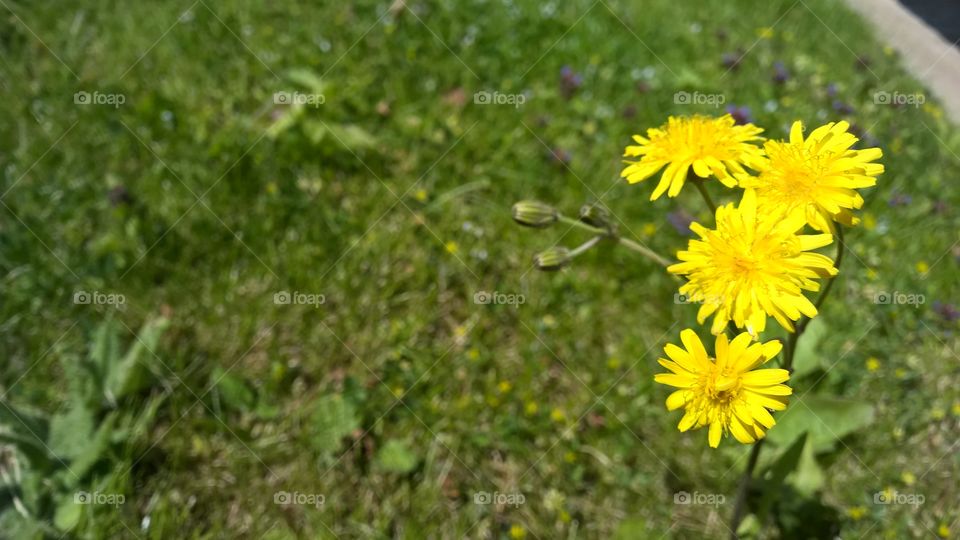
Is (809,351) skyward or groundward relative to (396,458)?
skyward

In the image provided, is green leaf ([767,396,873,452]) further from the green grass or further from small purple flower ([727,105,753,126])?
small purple flower ([727,105,753,126])

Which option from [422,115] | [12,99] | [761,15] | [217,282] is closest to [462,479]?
[217,282]

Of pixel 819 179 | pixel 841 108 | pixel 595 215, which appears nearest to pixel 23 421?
pixel 595 215

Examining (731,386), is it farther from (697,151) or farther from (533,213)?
(533,213)

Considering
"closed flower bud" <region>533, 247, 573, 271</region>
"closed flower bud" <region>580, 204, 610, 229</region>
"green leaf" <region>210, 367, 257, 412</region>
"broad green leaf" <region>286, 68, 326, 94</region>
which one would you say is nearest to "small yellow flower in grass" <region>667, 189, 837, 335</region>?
"closed flower bud" <region>580, 204, 610, 229</region>

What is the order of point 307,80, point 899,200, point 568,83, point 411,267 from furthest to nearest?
point 568,83 < point 307,80 < point 899,200 < point 411,267

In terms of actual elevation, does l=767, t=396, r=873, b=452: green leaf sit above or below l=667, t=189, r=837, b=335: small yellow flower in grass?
below

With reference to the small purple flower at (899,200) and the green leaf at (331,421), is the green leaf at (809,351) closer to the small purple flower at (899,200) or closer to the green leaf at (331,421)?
the small purple flower at (899,200)
